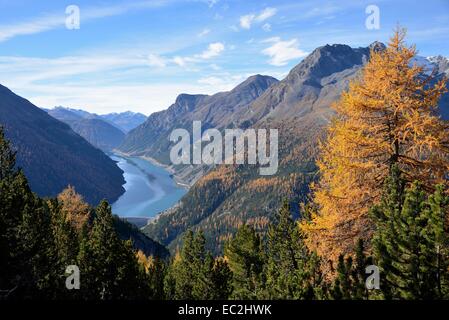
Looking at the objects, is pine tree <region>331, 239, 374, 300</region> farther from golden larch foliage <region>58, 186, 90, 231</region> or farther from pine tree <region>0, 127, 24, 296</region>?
golden larch foliage <region>58, 186, 90, 231</region>

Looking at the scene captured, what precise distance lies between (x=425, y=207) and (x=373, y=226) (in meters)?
4.30

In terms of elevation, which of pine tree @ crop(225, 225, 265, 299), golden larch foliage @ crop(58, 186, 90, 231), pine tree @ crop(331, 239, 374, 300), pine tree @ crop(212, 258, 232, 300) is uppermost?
golden larch foliage @ crop(58, 186, 90, 231)

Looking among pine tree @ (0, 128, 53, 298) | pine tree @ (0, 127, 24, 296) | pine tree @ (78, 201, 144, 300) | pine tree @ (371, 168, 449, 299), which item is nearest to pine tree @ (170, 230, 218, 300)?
pine tree @ (78, 201, 144, 300)

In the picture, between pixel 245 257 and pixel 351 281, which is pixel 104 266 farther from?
pixel 351 281

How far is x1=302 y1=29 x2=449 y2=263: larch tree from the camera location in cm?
2123

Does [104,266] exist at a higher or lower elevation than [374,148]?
lower

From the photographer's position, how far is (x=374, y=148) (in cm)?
2172

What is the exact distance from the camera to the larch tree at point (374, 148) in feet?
69.7

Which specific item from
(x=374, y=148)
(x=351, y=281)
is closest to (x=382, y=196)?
(x=374, y=148)

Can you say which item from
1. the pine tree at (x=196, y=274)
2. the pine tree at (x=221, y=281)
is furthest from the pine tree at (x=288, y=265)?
the pine tree at (x=196, y=274)

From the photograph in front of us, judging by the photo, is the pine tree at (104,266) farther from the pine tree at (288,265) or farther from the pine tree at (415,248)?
the pine tree at (415,248)

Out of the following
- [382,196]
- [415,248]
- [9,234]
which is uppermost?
[382,196]
